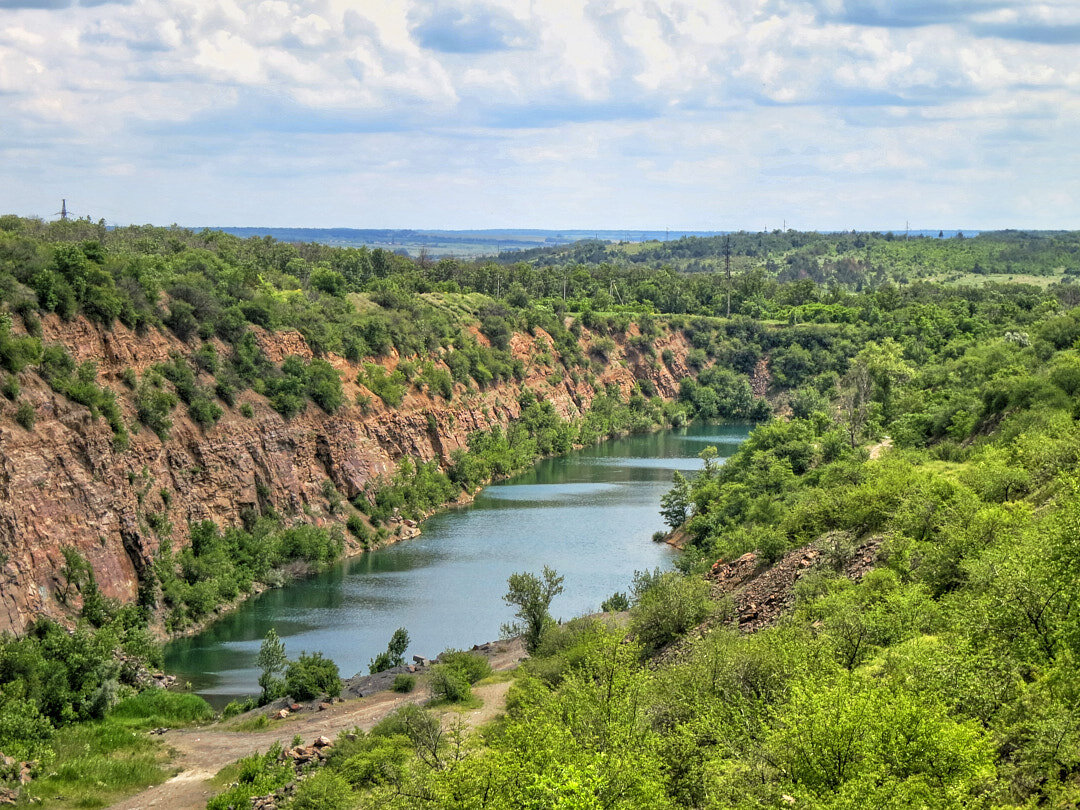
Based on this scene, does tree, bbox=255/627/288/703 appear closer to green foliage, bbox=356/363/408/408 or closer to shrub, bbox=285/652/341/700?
shrub, bbox=285/652/341/700

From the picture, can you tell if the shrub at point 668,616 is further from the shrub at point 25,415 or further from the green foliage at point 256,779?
the shrub at point 25,415

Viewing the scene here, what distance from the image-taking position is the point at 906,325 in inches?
5103

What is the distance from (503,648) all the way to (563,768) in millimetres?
29231

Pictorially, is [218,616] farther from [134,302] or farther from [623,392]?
[623,392]

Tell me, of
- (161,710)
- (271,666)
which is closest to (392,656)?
(271,666)

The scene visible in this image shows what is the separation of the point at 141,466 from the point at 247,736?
2081 cm

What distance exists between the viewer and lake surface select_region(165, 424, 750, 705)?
51.3 meters

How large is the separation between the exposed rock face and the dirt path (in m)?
10.1

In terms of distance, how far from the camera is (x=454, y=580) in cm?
6169

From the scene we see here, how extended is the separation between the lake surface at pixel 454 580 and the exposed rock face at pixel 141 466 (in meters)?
5.26

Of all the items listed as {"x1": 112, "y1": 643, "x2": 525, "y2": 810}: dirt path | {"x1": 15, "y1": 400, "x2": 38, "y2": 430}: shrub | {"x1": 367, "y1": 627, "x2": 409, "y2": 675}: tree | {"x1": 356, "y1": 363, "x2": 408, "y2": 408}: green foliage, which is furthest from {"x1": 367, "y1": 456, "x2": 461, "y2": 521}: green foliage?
{"x1": 112, "y1": 643, "x2": 525, "y2": 810}: dirt path

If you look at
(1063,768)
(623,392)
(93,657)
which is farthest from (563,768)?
(623,392)

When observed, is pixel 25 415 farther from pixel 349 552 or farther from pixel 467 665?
pixel 349 552

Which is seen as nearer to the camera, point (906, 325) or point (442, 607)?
point (442, 607)
